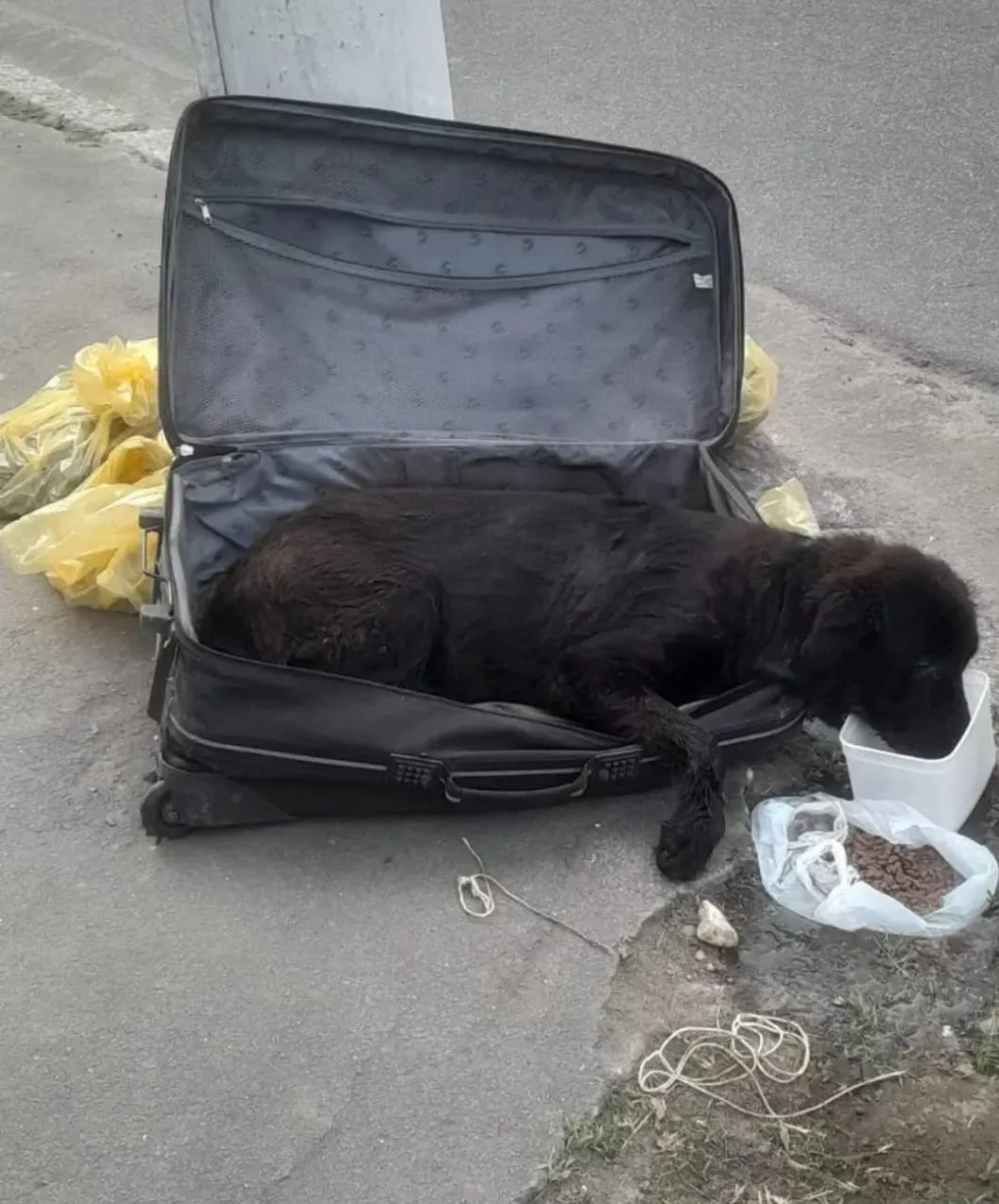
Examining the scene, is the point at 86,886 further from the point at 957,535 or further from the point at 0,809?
the point at 957,535

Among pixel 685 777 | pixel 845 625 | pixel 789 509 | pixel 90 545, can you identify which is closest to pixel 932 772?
pixel 845 625

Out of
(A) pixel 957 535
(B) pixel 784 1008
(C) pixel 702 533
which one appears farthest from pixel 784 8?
(B) pixel 784 1008

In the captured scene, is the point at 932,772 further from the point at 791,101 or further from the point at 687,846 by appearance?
the point at 791,101

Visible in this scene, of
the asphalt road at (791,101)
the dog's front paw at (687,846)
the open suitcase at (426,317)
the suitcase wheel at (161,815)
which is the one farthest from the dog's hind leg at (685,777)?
the asphalt road at (791,101)

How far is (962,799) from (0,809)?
233cm

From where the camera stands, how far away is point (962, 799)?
3295 millimetres

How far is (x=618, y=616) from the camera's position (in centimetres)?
356

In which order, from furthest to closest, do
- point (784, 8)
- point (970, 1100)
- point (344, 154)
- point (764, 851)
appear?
point (784, 8)
point (344, 154)
point (764, 851)
point (970, 1100)

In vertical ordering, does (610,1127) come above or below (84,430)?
below

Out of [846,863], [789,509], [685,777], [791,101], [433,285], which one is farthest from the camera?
[791,101]

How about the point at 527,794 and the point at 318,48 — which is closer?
the point at 527,794

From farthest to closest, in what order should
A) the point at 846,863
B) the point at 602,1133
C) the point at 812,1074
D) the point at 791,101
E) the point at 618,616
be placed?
the point at 791,101 → the point at 618,616 → the point at 846,863 → the point at 812,1074 → the point at 602,1133

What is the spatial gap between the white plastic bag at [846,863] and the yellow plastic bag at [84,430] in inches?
95.2

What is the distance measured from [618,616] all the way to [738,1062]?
1.17 meters
